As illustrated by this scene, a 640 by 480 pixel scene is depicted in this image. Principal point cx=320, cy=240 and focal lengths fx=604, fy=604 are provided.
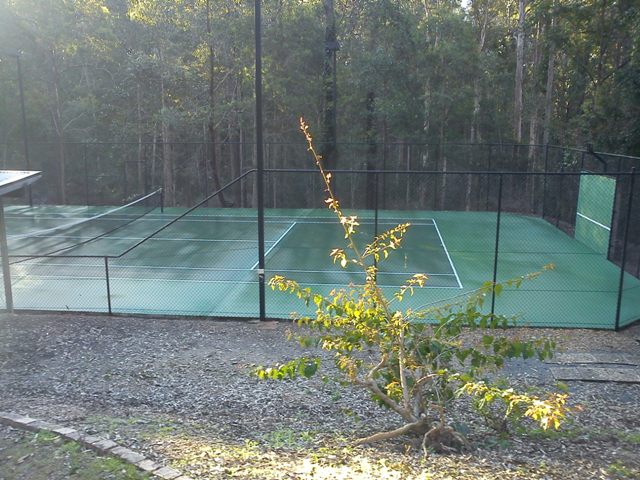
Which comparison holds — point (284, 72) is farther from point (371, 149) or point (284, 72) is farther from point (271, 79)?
point (371, 149)

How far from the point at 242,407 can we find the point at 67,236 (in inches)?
549

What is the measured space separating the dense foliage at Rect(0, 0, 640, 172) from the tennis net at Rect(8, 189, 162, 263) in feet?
18.4

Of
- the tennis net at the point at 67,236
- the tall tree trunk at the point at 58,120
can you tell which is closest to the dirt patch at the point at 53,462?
the tennis net at the point at 67,236

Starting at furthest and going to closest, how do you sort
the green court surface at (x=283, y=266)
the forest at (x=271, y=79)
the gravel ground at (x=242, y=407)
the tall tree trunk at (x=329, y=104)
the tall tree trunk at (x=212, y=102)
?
the tall tree trunk at (x=212, y=102) → the forest at (x=271, y=79) → the tall tree trunk at (x=329, y=104) → the green court surface at (x=283, y=266) → the gravel ground at (x=242, y=407)

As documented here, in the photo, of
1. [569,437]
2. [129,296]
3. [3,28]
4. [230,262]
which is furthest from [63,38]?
[569,437]

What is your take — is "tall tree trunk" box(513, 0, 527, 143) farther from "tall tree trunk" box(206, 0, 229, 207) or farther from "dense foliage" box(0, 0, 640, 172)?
"tall tree trunk" box(206, 0, 229, 207)

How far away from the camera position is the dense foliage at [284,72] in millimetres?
25328

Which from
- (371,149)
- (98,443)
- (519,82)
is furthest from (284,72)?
(98,443)

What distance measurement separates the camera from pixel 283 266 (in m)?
15.0

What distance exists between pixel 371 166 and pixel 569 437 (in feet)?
69.9

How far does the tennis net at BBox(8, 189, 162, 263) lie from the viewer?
1623 cm

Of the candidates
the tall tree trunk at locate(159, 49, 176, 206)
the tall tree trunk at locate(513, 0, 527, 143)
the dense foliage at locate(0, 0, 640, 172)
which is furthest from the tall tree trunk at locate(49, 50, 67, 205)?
the tall tree trunk at locate(513, 0, 527, 143)

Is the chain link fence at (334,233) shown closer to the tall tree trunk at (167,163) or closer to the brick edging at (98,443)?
the tall tree trunk at (167,163)

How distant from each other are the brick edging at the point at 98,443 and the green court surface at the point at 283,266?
4.12 meters
